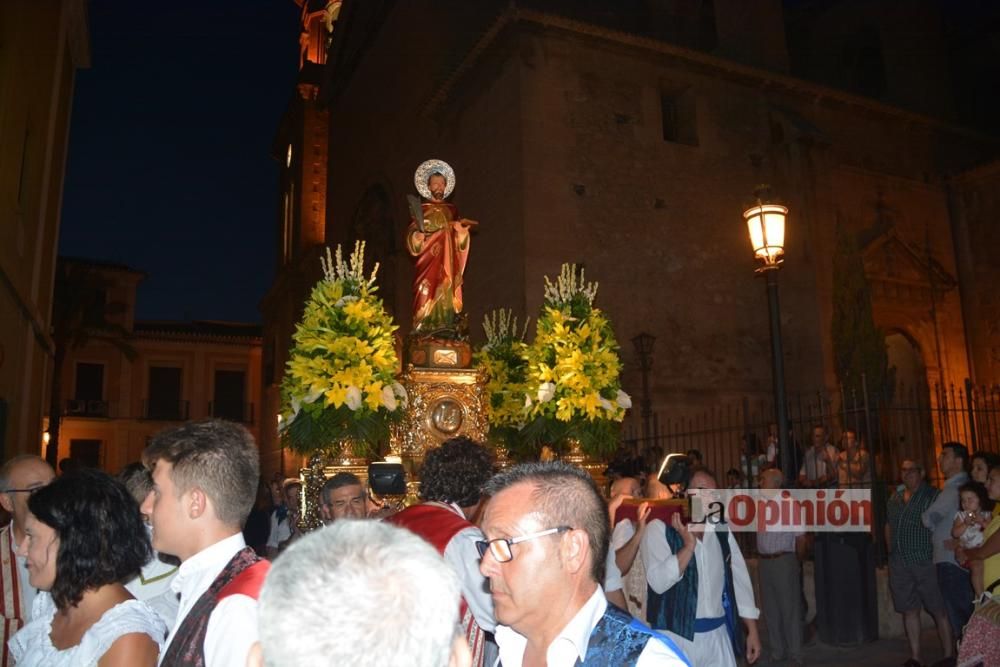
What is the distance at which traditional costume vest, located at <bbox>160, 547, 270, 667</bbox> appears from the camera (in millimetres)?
2275

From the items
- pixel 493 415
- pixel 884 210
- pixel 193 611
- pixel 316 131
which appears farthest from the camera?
pixel 316 131

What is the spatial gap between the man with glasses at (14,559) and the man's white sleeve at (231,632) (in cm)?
218

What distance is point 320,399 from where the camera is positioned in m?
6.18

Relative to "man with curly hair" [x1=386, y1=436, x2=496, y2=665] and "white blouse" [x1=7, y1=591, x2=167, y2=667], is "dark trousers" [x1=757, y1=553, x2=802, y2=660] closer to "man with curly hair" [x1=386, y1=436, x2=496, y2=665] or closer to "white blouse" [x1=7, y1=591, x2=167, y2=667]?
"man with curly hair" [x1=386, y1=436, x2=496, y2=665]

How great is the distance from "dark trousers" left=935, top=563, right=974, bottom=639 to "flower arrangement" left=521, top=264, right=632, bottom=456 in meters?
3.34

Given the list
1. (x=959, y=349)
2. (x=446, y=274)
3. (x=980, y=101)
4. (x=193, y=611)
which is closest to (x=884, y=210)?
(x=959, y=349)

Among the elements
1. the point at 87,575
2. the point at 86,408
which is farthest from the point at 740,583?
the point at 86,408

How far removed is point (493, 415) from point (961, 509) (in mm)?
4116

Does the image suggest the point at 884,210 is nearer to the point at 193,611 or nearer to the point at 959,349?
the point at 959,349

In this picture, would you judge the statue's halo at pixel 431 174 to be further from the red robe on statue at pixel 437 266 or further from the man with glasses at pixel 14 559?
the man with glasses at pixel 14 559

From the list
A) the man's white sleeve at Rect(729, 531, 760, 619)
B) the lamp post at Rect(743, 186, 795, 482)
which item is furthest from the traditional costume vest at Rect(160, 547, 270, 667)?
the lamp post at Rect(743, 186, 795, 482)

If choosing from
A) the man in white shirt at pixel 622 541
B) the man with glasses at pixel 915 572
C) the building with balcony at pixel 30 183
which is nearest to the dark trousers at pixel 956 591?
the man with glasses at pixel 915 572

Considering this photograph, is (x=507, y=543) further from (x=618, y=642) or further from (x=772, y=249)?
(x=772, y=249)

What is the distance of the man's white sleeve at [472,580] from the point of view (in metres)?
3.35
